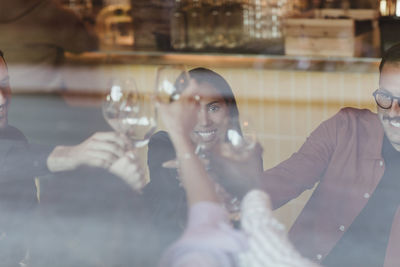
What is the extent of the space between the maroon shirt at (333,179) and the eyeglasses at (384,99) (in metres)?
0.04

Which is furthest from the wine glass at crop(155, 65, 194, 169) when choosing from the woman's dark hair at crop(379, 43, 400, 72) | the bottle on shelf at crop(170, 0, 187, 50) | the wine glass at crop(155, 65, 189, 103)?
the woman's dark hair at crop(379, 43, 400, 72)

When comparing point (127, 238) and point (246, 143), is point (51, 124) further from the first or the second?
point (246, 143)

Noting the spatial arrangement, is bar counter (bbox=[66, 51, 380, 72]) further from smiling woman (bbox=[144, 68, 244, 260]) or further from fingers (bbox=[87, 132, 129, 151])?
fingers (bbox=[87, 132, 129, 151])

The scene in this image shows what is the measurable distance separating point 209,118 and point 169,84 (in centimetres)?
13

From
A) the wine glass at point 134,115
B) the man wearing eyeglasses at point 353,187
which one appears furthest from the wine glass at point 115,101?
the man wearing eyeglasses at point 353,187

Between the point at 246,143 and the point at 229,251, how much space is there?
0.94ft

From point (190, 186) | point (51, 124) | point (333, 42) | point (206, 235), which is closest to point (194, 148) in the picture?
point (190, 186)

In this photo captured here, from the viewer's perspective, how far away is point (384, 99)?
155 cm

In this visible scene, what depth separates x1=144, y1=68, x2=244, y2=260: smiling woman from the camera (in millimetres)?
1441

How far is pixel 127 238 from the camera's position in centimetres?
155

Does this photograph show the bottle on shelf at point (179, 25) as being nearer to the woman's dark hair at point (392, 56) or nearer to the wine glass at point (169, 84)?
the wine glass at point (169, 84)

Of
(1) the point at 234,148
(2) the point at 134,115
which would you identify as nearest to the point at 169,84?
(2) the point at 134,115

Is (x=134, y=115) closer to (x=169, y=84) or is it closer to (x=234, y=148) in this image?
(x=169, y=84)

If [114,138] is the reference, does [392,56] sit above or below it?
above
